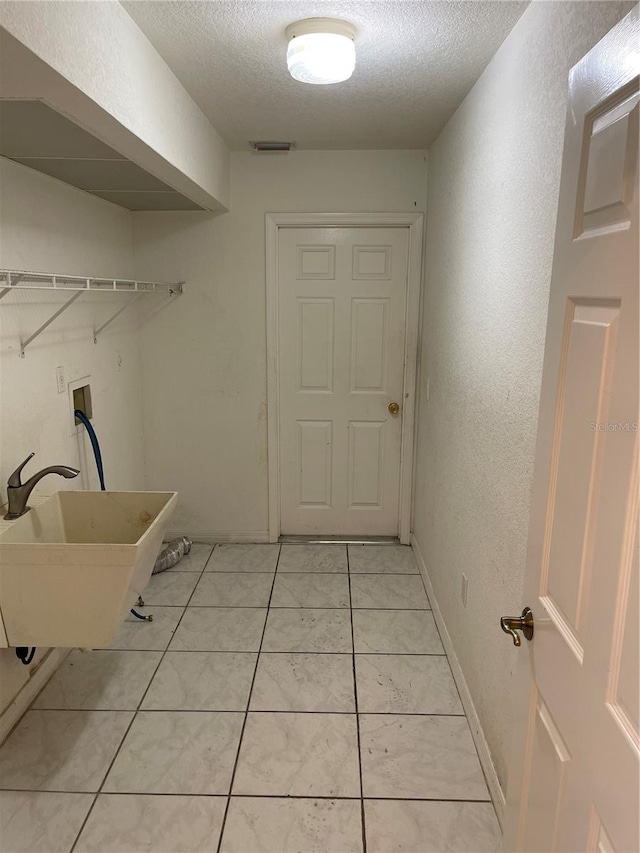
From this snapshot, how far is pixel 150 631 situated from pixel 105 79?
2.26 meters

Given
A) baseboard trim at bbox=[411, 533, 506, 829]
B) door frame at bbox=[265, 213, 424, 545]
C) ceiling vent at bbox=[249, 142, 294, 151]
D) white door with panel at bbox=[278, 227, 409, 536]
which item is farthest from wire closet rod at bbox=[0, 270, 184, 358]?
baseboard trim at bbox=[411, 533, 506, 829]

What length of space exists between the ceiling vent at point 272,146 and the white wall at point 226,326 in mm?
143

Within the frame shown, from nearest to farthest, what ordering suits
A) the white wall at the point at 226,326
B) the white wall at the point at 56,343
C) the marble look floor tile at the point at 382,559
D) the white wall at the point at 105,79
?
the white wall at the point at 105,79, the white wall at the point at 56,343, the white wall at the point at 226,326, the marble look floor tile at the point at 382,559

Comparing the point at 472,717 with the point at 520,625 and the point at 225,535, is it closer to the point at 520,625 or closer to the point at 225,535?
the point at 520,625

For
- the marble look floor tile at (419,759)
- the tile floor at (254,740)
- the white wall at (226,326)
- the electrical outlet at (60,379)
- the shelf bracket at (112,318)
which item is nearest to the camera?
the tile floor at (254,740)

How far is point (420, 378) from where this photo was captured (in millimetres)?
3363

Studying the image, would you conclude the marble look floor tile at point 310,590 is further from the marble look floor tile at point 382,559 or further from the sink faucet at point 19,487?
the sink faucet at point 19,487

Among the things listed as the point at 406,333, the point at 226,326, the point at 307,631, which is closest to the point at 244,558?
the point at 307,631

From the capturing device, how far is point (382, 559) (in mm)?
3416

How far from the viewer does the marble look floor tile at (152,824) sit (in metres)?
1.62

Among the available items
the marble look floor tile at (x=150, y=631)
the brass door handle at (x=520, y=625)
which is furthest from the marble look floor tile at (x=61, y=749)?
the brass door handle at (x=520, y=625)

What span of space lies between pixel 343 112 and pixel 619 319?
2101mm

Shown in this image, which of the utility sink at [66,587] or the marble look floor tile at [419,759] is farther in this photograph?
the marble look floor tile at [419,759]

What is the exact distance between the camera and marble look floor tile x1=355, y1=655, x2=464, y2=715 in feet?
7.11
